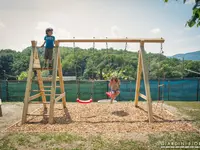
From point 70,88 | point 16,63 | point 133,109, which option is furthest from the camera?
point 16,63

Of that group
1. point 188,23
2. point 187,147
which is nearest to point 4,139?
point 187,147

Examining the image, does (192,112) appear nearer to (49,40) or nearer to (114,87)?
(114,87)

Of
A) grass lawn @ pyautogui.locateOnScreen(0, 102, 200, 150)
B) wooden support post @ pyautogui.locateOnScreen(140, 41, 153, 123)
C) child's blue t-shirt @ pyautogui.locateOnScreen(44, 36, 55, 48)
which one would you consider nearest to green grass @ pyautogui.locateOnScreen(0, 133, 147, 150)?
grass lawn @ pyautogui.locateOnScreen(0, 102, 200, 150)

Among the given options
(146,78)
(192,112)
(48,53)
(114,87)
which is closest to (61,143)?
(48,53)

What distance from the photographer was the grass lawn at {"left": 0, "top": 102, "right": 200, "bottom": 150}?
372cm

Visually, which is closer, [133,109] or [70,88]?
[133,109]

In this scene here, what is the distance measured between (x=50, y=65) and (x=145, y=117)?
3.66 m

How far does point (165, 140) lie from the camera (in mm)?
4039

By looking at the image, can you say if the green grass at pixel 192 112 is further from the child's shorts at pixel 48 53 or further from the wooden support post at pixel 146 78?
the child's shorts at pixel 48 53

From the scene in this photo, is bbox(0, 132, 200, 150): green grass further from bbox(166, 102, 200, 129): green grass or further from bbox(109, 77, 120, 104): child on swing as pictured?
bbox(109, 77, 120, 104): child on swing

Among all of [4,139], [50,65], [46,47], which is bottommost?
[4,139]

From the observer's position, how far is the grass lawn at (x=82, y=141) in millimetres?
3724

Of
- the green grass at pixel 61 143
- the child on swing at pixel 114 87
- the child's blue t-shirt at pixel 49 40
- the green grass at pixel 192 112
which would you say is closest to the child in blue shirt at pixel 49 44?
the child's blue t-shirt at pixel 49 40

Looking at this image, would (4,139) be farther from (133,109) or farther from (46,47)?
(133,109)
